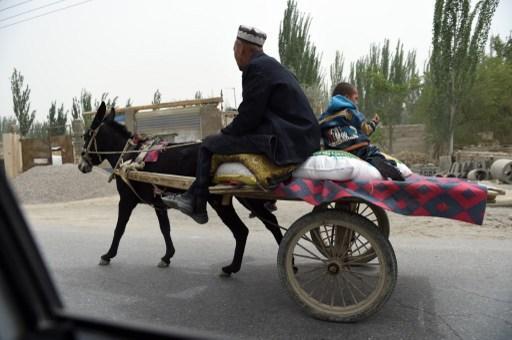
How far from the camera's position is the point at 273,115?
3.41m

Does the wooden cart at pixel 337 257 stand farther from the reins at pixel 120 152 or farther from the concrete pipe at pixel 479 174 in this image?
the concrete pipe at pixel 479 174

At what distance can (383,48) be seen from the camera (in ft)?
97.5

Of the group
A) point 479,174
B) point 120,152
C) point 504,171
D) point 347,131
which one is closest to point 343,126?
point 347,131

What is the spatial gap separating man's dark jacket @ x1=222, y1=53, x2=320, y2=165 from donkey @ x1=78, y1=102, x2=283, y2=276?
80 centimetres

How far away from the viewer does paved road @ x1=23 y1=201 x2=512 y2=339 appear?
2.94 meters

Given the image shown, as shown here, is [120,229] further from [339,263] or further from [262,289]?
[339,263]

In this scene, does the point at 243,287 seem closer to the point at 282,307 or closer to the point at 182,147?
the point at 282,307

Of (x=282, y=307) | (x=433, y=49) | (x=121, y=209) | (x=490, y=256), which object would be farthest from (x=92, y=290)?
(x=433, y=49)

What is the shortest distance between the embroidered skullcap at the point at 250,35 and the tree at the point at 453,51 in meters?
14.6

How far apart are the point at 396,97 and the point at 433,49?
27.0ft

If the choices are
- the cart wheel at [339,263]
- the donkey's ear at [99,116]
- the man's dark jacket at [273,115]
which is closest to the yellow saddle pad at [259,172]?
the man's dark jacket at [273,115]

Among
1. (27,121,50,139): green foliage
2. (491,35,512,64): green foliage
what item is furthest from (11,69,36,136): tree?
(491,35,512,64): green foliage

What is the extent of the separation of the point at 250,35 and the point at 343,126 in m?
1.11

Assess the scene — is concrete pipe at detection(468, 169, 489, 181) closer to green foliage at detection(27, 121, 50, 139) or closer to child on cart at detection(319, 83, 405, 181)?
child on cart at detection(319, 83, 405, 181)
